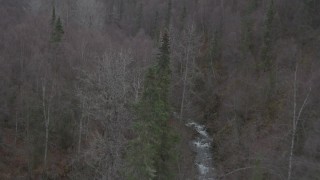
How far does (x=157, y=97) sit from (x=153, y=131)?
174cm

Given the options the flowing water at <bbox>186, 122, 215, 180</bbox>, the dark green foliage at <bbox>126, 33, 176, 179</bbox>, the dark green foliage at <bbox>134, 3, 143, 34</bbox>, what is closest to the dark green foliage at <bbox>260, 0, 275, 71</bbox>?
the flowing water at <bbox>186, 122, 215, 180</bbox>

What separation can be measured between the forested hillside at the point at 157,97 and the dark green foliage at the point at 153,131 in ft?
0.19

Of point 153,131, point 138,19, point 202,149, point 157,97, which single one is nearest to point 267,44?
point 202,149

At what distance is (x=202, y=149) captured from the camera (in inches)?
1820

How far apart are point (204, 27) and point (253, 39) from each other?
17.3 metres

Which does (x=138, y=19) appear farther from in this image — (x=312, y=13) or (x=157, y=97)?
(x=157, y=97)

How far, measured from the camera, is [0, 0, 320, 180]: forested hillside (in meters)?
23.4

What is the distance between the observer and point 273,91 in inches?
1925

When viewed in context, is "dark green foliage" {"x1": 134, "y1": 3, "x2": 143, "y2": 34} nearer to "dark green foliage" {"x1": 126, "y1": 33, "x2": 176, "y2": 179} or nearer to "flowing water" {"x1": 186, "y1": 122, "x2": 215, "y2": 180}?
"flowing water" {"x1": 186, "y1": 122, "x2": 215, "y2": 180}

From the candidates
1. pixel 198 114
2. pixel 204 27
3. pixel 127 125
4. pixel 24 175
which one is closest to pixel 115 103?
pixel 127 125

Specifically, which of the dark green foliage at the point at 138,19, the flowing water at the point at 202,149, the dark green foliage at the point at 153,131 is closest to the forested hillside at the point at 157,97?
the dark green foliage at the point at 153,131

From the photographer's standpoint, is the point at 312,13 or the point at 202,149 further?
the point at 312,13

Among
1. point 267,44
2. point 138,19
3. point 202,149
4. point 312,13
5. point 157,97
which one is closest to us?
point 157,97

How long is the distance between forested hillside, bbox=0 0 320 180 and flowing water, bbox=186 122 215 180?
36cm
